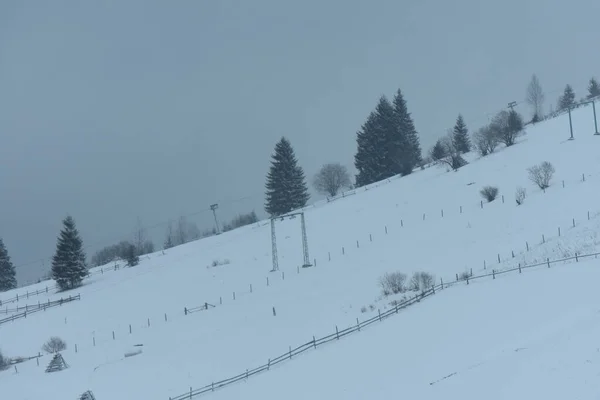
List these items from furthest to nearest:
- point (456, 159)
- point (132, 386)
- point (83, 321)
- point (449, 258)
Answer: point (456, 159) < point (83, 321) < point (449, 258) < point (132, 386)

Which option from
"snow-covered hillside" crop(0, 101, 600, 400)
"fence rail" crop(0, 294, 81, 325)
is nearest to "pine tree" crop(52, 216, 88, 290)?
"snow-covered hillside" crop(0, 101, 600, 400)

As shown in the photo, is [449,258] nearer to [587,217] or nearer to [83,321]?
[587,217]

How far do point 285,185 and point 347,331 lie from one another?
53664 mm

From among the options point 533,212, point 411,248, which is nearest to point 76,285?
point 411,248

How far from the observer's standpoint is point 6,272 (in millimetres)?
88312

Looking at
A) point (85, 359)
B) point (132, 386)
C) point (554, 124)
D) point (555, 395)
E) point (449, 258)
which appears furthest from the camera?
point (554, 124)

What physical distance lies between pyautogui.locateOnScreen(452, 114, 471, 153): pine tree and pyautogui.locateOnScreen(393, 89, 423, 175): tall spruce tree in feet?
19.0

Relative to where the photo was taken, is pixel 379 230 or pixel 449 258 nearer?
pixel 449 258

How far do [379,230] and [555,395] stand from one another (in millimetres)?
41622

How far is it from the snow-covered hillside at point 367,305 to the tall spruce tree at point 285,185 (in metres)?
10.2

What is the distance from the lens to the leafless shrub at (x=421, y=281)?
36103 millimetres

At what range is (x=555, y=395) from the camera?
15250 millimetres

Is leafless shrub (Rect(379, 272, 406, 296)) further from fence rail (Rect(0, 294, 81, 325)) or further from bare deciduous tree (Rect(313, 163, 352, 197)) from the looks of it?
bare deciduous tree (Rect(313, 163, 352, 197))

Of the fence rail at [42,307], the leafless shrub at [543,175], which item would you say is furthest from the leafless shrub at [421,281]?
the fence rail at [42,307]
